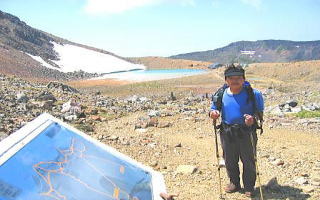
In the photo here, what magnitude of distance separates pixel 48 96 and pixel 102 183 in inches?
575

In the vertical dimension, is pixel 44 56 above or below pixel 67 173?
above

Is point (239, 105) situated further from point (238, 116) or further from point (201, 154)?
point (201, 154)

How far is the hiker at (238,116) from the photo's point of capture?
5441 millimetres

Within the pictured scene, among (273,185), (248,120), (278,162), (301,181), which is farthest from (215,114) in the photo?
(278,162)

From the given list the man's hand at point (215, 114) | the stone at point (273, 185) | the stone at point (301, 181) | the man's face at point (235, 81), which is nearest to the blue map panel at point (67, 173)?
the man's hand at point (215, 114)

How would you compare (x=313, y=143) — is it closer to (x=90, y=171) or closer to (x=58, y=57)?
(x=90, y=171)

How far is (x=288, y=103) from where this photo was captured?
17734 mm

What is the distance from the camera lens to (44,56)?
7262 cm

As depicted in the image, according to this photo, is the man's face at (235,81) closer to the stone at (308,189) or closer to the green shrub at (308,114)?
the stone at (308,189)

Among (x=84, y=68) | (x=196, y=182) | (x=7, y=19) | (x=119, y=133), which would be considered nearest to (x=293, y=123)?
(x=119, y=133)

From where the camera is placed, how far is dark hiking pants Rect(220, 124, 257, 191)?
5539mm

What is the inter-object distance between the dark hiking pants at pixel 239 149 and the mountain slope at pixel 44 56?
46.1 meters

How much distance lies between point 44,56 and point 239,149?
2781 inches

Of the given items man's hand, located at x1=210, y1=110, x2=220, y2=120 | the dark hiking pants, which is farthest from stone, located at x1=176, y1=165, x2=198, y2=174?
man's hand, located at x1=210, y1=110, x2=220, y2=120
